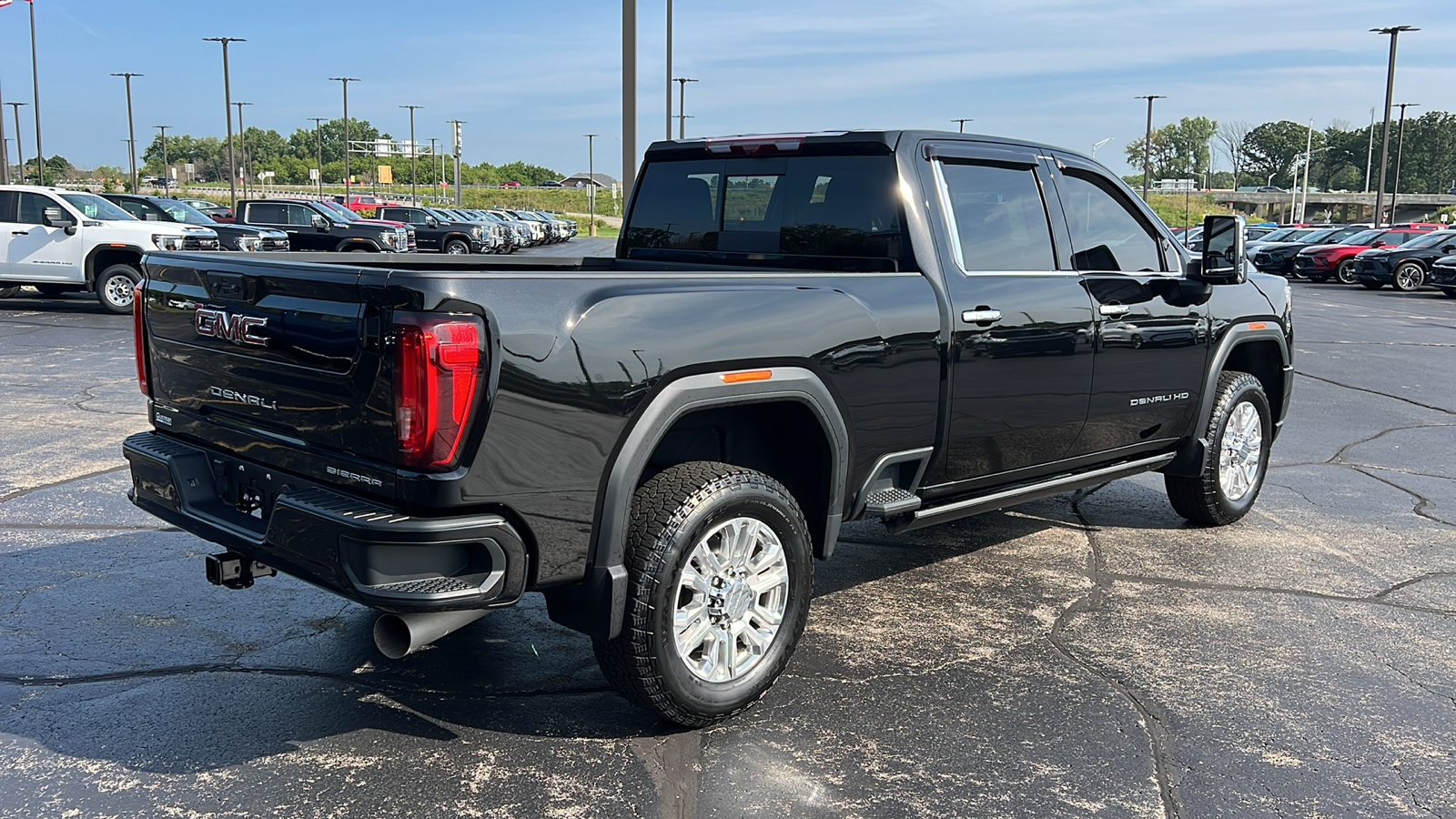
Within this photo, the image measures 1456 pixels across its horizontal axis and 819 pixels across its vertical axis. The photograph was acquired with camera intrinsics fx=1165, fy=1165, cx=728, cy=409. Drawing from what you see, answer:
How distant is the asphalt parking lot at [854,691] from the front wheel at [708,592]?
0.60ft

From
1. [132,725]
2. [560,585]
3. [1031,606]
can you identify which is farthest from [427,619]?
[1031,606]

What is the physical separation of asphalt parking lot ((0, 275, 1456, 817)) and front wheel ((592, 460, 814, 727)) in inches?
7.2

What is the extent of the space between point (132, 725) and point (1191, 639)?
12.8 ft

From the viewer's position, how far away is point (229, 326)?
3.67 meters

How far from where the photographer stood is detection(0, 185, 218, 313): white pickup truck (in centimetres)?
1700

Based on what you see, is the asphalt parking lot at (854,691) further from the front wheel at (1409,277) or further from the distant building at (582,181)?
the distant building at (582,181)

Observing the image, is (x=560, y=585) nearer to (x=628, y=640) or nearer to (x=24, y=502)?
(x=628, y=640)

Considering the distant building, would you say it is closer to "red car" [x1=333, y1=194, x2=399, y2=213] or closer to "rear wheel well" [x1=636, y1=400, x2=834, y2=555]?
"red car" [x1=333, y1=194, x2=399, y2=213]

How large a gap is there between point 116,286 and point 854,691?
55.2 ft

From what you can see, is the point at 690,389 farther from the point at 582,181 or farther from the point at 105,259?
the point at 582,181

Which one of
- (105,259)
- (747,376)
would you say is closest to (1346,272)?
(105,259)

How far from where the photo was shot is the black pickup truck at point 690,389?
3.16m

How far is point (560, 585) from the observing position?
3.45 metres

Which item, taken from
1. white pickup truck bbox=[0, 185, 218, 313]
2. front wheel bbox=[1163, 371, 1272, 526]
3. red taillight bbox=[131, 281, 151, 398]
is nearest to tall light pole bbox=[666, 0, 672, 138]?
white pickup truck bbox=[0, 185, 218, 313]
